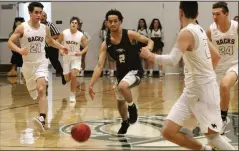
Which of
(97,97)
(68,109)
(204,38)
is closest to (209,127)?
(204,38)

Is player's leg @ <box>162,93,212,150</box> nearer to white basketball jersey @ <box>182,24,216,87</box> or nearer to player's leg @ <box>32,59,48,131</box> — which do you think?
white basketball jersey @ <box>182,24,216,87</box>

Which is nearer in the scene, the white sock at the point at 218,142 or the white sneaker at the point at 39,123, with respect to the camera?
the white sock at the point at 218,142

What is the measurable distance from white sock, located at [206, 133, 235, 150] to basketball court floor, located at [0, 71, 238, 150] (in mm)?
845

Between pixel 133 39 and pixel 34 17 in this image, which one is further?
pixel 34 17

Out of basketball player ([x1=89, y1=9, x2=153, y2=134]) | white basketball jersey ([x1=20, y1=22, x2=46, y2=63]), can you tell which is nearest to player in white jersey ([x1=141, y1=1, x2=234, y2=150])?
basketball player ([x1=89, y1=9, x2=153, y2=134])

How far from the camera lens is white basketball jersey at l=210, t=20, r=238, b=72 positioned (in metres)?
7.61

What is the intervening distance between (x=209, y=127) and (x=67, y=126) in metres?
3.61

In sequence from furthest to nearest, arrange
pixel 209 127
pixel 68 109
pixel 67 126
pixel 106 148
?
pixel 68 109, pixel 67 126, pixel 106 148, pixel 209 127

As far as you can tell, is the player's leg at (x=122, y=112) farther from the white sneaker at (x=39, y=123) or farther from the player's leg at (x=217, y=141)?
the player's leg at (x=217, y=141)

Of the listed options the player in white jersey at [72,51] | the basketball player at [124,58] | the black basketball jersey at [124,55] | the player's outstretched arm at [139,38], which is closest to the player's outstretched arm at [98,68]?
the basketball player at [124,58]

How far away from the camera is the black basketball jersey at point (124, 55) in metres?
7.40

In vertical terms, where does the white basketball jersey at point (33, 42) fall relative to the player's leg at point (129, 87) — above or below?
above

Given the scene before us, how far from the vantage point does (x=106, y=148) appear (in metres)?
6.32

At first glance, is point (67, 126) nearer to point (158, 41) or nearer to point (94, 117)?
point (94, 117)
